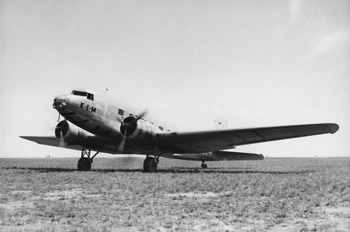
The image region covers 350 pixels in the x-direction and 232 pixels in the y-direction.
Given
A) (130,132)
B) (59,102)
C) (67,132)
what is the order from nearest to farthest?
(59,102), (130,132), (67,132)

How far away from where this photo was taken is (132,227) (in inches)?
198

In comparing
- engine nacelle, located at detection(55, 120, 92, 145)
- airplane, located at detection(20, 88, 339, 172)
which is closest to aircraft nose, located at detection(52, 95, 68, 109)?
airplane, located at detection(20, 88, 339, 172)

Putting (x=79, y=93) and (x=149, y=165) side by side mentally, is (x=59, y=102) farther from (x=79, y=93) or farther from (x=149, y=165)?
(x=149, y=165)

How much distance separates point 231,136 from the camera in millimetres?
17094

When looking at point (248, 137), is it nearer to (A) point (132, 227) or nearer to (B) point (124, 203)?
(B) point (124, 203)

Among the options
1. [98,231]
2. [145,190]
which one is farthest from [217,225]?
[145,190]

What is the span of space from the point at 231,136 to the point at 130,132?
572cm

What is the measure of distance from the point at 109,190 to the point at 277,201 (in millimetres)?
4944

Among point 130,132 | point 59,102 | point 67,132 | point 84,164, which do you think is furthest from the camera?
point 84,164

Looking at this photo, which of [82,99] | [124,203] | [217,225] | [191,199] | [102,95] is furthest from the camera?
[102,95]

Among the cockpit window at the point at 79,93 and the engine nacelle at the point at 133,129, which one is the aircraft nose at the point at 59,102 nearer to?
the cockpit window at the point at 79,93

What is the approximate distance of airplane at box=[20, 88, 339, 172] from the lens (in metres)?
15.3

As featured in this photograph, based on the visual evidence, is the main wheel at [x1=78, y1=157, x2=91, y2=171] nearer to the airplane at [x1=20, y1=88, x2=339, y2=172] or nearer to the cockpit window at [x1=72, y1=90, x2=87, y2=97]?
the airplane at [x1=20, y1=88, x2=339, y2=172]

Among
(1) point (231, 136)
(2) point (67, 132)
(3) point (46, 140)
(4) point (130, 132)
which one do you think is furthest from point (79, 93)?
(3) point (46, 140)
